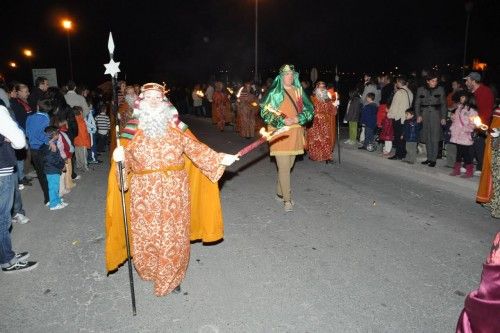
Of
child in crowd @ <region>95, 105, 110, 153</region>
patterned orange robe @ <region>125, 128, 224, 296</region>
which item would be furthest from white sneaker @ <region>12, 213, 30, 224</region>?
child in crowd @ <region>95, 105, 110, 153</region>

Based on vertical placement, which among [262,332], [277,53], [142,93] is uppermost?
[277,53]

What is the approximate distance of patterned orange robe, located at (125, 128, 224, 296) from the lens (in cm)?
374

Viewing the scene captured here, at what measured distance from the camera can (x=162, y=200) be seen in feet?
12.4

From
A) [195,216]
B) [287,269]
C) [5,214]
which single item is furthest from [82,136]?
[287,269]

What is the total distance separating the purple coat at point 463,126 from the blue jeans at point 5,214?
7.67 m

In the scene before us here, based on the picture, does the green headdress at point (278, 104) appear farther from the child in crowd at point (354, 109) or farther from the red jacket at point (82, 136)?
the child in crowd at point (354, 109)

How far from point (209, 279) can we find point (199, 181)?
1065 millimetres

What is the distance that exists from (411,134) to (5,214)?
27.1 ft

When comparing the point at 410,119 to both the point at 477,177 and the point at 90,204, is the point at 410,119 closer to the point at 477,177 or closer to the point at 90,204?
the point at 477,177

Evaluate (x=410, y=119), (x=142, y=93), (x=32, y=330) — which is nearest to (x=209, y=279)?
(x=32, y=330)

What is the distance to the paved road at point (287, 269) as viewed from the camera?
3615 mm

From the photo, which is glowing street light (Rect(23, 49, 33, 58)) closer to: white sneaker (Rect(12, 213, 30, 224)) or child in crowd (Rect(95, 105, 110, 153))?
child in crowd (Rect(95, 105, 110, 153))

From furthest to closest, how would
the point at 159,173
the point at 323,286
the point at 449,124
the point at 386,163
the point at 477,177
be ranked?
the point at 386,163, the point at 449,124, the point at 477,177, the point at 323,286, the point at 159,173

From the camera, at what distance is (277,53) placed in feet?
173
